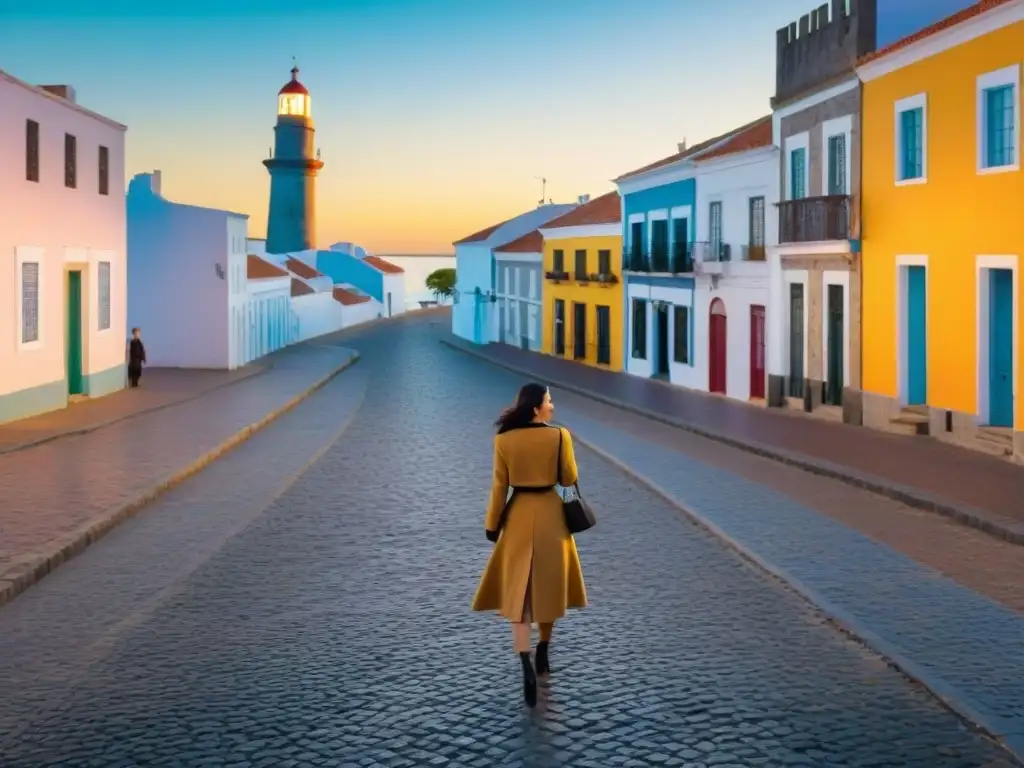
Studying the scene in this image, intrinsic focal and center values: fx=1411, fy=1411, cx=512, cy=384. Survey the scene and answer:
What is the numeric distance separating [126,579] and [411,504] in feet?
14.8

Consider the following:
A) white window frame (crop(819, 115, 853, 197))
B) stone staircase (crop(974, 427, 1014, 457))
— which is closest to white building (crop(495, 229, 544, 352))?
white window frame (crop(819, 115, 853, 197))

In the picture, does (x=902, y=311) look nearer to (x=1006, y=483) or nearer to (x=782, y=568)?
(x=1006, y=483)

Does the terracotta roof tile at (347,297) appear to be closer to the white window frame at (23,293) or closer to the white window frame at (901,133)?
the white window frame at (23,293)

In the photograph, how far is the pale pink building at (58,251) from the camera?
24516mm

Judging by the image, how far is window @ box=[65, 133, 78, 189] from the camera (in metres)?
28.3

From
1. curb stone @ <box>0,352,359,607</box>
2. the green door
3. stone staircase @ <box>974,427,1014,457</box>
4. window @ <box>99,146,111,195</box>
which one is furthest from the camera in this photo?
window @ <box>99,146,111,195</box>

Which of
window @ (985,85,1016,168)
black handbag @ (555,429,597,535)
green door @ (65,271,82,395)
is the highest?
window @ (985,85,1016,168)

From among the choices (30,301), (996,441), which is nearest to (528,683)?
(996,441)

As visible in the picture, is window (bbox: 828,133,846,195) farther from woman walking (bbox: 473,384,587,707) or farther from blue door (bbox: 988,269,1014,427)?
woman walking (bbox: 473,384,587,707)

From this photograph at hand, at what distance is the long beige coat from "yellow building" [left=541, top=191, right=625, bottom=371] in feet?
122

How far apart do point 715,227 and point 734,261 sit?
221 centimetres

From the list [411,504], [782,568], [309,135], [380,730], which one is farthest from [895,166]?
[309,135]

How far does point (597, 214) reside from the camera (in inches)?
1988

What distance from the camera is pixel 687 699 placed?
718 centimetres
